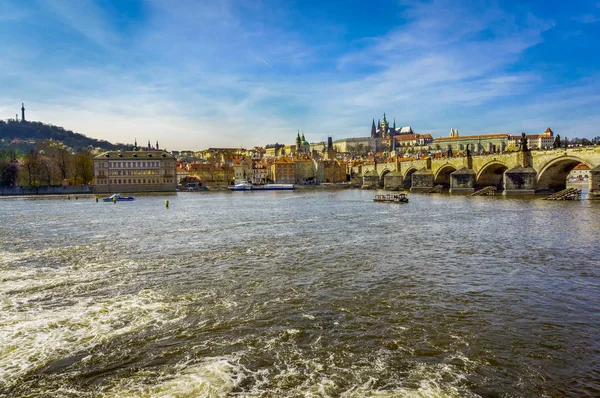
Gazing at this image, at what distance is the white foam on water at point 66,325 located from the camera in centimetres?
803

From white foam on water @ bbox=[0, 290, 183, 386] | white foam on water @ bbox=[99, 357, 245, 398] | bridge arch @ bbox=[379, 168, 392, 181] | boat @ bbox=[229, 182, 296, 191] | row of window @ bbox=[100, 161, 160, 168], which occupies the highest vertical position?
row of window @ bbox=[100, 161, 160, 168]

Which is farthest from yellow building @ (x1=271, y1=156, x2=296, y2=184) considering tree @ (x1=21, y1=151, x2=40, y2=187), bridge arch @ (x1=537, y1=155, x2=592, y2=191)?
bridge arch @ (x1=537, y1=155, x2=592, y2=191)

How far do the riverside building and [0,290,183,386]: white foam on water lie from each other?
9547 centimetres

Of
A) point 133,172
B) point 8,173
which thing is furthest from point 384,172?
point 8,173

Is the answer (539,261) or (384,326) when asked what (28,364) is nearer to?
(384,326)

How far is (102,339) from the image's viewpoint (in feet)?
29.3

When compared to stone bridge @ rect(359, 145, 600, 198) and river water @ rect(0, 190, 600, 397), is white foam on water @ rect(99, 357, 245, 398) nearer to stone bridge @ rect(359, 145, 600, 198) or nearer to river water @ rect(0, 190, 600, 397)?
river water @ rect(0, 190, 600, 397)

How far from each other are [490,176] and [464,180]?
183 inches

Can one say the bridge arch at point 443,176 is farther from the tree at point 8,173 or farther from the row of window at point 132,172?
the tree at point 8,173

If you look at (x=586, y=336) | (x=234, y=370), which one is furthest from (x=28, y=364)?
(x=586, y=336)

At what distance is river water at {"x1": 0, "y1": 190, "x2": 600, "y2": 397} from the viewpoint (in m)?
7.03

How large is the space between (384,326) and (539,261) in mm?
10307

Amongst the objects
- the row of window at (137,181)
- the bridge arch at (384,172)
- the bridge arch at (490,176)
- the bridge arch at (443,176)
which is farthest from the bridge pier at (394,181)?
the row of window at (137,181)

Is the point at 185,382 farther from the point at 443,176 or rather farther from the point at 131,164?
the point at 131,164
